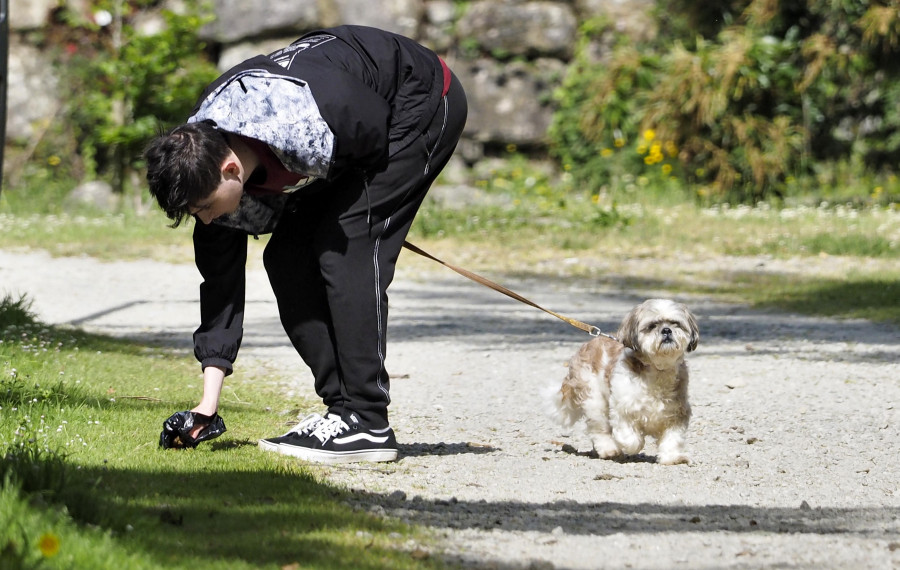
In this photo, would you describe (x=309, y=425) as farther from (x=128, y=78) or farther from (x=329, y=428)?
(x=128, y=78)

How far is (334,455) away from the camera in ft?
15.6

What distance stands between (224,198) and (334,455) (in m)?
1.10

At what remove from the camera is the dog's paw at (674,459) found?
5281mm

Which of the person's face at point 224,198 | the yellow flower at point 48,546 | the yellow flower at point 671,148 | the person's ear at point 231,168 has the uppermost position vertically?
the yellow flower at point 671,148

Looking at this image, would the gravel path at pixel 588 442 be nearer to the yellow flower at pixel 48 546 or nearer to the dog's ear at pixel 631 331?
the dog's ear at pixel 631 331

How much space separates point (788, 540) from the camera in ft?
12.5

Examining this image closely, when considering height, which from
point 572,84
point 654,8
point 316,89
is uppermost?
point 654,8

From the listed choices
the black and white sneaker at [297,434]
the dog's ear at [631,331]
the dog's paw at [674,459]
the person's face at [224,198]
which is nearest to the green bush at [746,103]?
the dog's ear at [631,331]

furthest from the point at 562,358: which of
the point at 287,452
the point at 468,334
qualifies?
the point at 287,452

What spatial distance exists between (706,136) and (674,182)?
2.65 feet

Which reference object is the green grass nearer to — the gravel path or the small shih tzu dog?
the gravel path

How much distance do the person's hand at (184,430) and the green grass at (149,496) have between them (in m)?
0.06

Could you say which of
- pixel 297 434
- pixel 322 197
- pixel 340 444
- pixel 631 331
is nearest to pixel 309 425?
pixel 297 434

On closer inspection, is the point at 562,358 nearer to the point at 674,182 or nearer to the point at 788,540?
the point at 788,540
